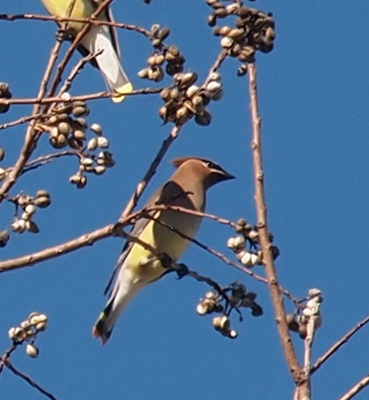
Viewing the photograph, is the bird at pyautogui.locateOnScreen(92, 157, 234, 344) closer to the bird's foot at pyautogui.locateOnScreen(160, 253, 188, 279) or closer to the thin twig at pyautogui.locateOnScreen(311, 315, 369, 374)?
the bird's foot at pyautogui.locateOnScreen(160, 253, 188, 279)

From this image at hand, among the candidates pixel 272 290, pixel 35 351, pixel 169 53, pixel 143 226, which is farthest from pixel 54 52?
pixel 143 226

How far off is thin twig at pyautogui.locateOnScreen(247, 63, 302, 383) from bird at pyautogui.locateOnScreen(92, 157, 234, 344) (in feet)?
5.84

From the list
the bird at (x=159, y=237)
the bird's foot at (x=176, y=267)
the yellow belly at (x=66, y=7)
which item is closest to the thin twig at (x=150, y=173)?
the bird's foot at (x=176, y=267)

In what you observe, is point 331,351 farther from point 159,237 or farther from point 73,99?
point 159,237

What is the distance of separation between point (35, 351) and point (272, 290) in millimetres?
729

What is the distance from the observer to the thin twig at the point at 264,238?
2236mm

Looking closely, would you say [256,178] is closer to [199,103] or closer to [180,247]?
[199,103]

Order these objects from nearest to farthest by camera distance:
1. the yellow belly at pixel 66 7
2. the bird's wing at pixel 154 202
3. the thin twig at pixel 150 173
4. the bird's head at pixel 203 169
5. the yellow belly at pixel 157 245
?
the thin twig at pixel 150 173
the yellow belly at pixel 157 245
the bird's wing at pixel 154 202
the yellow belly at pixel 66 7
the bird's head at pixel 203 169

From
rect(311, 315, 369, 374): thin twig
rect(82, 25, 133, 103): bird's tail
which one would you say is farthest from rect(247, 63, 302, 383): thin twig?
rect(82, 25, 133, 103): bird's tail

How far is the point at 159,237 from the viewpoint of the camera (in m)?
4.53

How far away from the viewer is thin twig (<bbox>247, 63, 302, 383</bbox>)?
7.34 ft

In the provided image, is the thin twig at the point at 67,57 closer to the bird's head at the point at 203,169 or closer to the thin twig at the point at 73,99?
the thin twig at the point at 73,99

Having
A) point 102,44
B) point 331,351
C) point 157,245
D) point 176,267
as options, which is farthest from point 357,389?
point 102,44

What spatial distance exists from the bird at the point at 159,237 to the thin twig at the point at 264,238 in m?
1.78
